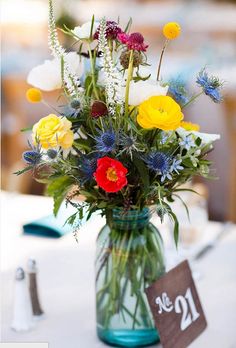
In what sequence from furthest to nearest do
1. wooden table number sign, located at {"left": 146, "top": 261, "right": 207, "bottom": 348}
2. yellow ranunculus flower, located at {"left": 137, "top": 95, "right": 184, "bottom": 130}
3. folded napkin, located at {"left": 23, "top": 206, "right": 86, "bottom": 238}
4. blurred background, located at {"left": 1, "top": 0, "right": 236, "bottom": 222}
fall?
blurred background, located at {"left": 1, "top": 0, "right": 236, "bottom": 222}
folded napkin, located at {"left": 23, "top": 206, "right": 86, "bottom": 238}
wooden table number sign, located at {"left": 146, "top": 261, "right": 207, "bottom": 348}
yellow ranunculus flower, located at {"left": 137, "top": 95, "right": 184, "bottom": 130}

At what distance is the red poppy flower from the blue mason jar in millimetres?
117

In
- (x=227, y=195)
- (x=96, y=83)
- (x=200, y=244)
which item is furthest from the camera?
(x=227, y=195)

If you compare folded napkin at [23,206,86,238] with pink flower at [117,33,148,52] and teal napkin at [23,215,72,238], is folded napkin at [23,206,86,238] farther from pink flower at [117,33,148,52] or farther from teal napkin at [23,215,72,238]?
pink flower at [117,33,148,52]

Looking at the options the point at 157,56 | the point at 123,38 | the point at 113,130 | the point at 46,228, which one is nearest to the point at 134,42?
the point at 123,38

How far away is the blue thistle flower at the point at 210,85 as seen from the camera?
3.16 feet

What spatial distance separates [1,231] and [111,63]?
31.4 inches

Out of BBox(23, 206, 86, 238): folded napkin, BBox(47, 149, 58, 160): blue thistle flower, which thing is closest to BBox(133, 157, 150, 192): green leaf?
BBox(47, 149, 58, 160): blue thistle flower

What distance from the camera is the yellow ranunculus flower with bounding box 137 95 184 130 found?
922mm

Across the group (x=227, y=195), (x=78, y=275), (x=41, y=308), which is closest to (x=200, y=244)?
(x=78, y=275)

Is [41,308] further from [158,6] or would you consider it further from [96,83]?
[158,6]

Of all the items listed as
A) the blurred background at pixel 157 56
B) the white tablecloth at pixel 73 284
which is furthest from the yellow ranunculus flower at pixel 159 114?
the blurred background at pixel 157 56

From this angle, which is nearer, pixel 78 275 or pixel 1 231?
pixel 78 275

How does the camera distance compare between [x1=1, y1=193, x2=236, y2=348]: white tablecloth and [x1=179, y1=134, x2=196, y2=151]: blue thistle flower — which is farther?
[x1=1, y1=193, x2=236, y2=348]: white tablecloth

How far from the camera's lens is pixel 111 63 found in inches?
36.4
